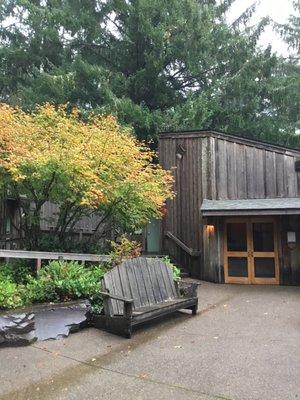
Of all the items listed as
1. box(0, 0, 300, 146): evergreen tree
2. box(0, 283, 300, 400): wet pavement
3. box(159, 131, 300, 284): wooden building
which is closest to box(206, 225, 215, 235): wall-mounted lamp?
box(159, 131, 300, 284): wooden building

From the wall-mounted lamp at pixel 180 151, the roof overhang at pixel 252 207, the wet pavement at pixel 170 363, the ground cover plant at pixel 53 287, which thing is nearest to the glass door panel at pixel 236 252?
the roof overhang at pixel 252 207

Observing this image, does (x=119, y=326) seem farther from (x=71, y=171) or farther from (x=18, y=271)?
(x=71, y=171)

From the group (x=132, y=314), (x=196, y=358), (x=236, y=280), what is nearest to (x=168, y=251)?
(x=236, y=280)

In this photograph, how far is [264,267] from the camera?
12297mm

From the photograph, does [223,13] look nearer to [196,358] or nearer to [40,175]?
[40,175]

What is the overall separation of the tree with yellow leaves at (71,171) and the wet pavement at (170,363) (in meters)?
3.74

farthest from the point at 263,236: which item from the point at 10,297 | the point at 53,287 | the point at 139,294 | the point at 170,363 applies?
the point at 10,297

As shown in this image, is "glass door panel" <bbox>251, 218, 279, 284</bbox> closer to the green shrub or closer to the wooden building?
the wooden building

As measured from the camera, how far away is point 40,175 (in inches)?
337

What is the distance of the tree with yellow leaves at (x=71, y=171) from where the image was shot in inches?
338

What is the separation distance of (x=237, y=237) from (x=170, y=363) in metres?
8.09

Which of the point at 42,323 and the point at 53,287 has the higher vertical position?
the point at 53,287

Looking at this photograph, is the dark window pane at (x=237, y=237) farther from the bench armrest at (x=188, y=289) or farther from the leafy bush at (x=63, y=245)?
the bench armrest at (x=188, y=289)

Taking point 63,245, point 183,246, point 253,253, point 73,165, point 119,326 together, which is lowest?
point 119,326
